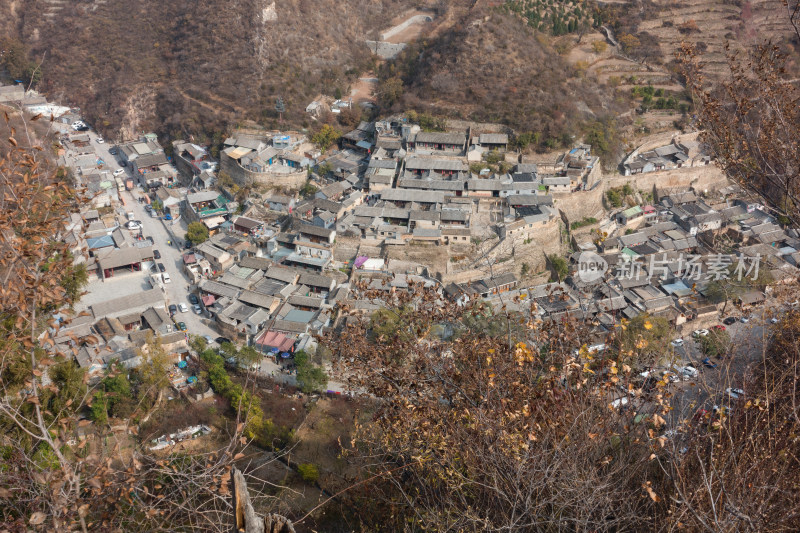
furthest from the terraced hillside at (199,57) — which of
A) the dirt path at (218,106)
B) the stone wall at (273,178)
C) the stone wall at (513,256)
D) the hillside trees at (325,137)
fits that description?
the stone wall at (513,256)

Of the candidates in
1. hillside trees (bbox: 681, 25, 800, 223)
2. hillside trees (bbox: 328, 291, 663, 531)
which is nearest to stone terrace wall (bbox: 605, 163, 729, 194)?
hillside trees (bbox: 681, 25, 800, 223)

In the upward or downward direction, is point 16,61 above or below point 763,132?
below

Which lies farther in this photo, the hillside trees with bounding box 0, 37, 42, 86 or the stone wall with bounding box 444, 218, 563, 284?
the hillside trees with bounding box 0, 37, 42, 86

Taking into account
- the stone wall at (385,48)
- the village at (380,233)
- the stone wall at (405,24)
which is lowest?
the village at (380,233)

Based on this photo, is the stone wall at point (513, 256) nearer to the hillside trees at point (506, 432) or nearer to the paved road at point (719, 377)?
the paved road at point (719, 377)

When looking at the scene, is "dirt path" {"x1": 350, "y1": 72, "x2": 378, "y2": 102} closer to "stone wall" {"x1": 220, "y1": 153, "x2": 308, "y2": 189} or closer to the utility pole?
the utility pole

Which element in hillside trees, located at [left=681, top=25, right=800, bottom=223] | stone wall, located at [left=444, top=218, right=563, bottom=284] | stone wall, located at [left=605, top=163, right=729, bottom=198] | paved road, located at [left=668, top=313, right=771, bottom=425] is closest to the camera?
paved road, located at [left=668, top=313, right=771, bottom=425]

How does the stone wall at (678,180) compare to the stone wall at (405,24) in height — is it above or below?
below

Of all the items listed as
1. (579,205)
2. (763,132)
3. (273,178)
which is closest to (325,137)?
(273,178)

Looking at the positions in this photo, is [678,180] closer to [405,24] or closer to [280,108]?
[280,108]
